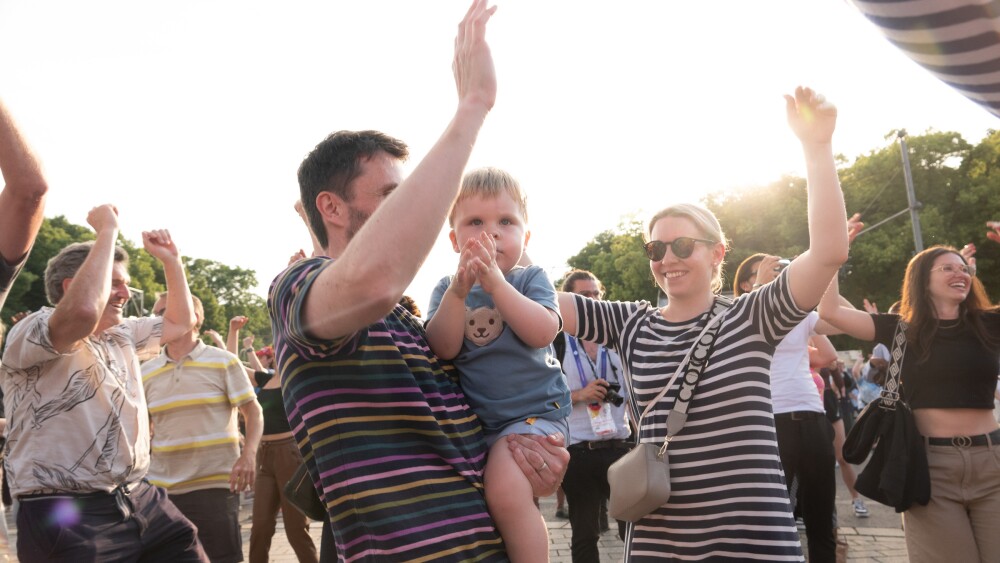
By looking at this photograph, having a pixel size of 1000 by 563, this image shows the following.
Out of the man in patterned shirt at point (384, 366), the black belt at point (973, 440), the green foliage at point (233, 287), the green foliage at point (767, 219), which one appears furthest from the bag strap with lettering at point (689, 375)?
the green foliage at point (233, 287)

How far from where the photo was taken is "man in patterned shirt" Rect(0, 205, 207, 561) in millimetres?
3471

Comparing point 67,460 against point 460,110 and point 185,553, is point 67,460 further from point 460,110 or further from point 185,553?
point 460,110

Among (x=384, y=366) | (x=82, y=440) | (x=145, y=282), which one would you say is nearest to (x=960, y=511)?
(x=384, y=366)

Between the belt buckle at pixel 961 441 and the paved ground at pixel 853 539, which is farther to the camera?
the paved ground at pixel 853 539

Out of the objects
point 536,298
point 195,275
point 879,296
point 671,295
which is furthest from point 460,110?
point 195,275

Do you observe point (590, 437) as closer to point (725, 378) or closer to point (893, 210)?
point (725, 378)

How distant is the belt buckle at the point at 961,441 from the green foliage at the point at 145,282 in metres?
7.38

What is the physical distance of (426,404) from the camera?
1.84 m

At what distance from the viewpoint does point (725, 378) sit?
3.09 m

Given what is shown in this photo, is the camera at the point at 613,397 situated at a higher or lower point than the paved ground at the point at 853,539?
higher

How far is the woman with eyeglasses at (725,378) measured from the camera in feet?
9.36

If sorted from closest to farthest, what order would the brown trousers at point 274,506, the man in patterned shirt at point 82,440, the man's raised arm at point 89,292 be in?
the man's raised arm at point 89,292, the man in patterned shirt at point 82,440, the brown trousers at point 274,506

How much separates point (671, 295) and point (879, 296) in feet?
129

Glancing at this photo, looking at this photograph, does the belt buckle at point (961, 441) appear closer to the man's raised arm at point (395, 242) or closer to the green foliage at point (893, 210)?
the man's raised arm at point (395, 242)
